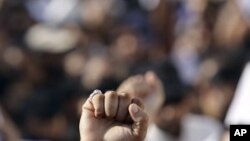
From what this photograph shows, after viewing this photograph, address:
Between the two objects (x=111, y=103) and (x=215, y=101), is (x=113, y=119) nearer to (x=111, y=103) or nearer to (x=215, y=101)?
(x=111, y=103)

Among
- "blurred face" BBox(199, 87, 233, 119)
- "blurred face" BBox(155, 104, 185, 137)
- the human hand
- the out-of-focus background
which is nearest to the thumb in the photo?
the human hand

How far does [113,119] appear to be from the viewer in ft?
9.96

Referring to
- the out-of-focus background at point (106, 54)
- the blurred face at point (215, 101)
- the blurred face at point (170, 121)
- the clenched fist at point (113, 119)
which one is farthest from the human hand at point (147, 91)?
the clenched fist at point (113, 119)

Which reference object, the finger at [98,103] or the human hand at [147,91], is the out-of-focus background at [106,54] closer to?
the human hand at [147,91]

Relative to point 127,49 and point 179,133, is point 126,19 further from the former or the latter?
point 179,133

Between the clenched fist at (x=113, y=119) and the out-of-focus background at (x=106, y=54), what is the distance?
5.45ft

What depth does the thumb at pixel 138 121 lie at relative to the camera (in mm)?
2949

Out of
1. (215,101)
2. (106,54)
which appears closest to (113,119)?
(215,101)

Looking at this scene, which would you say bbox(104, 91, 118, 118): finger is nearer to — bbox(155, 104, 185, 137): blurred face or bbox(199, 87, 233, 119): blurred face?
bbox(155, 104, 185, 137): blurred face

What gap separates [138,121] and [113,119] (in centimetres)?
11

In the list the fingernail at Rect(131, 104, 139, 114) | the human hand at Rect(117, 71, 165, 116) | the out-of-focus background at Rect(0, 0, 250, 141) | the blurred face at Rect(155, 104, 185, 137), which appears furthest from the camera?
the out-of-focus background at Rect(0, 0, 250, 141)

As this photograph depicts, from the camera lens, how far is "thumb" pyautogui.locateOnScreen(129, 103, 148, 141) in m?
2.95

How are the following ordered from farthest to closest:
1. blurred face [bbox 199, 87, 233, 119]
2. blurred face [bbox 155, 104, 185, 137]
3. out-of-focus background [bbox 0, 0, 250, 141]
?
out-of-focus background [bbox 0, 0, 250, 141], blurred face [bbox 199, 87, 233, 119], blurred face [bbox 155, 104, 185, 137]

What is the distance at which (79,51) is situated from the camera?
7023 mm
